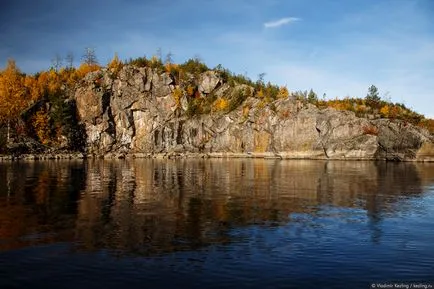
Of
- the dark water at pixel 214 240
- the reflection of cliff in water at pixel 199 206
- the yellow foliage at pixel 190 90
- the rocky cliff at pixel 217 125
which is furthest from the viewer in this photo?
the yellow foliage at pixel 190 90

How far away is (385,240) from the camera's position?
25281mm

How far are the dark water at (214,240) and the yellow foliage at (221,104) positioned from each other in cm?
13342

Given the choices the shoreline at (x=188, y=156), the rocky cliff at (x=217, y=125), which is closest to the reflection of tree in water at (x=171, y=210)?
the shoreline at (x=188, y=156)

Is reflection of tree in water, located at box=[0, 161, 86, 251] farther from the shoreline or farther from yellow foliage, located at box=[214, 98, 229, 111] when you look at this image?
yellow foliage, located at box=[214, 98, 229, 111]

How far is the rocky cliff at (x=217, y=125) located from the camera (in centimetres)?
13375

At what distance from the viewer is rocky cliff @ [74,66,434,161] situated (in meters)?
134

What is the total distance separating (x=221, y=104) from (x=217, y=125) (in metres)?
12.0

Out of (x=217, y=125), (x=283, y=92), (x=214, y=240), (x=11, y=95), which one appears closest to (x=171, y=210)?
(x=214, y=240)

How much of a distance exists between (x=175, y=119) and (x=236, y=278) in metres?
163

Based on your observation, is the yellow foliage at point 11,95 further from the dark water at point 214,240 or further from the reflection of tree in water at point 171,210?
the dark water at point 214,240

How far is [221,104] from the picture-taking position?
17950cm

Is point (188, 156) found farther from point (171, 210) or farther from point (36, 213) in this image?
point (36, 213)

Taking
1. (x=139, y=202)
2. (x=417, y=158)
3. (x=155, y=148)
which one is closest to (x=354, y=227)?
(x=139, y=202)

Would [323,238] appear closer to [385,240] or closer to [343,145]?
[385,240]
